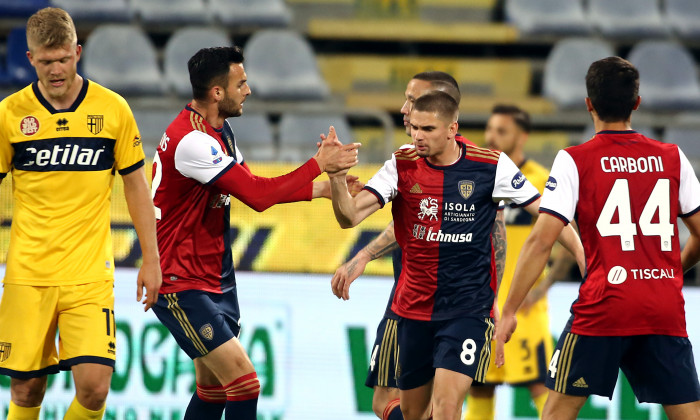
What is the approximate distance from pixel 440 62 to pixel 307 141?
2616 mm

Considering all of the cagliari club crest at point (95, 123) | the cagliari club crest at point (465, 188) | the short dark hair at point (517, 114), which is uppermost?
the short dark hair at point (517, 114)

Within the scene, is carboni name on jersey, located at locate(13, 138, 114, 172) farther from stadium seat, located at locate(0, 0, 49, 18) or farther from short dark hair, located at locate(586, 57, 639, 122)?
stadium seat, located at locate(0, 0, 49, 18)

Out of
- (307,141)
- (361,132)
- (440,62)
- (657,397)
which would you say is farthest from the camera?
(440,62)

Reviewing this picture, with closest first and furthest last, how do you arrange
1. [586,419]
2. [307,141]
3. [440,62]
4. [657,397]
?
1. [657,397]
2. [586,419]
3. [307,141]
4. [440,62]

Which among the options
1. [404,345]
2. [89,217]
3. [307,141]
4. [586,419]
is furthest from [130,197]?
[307,141]

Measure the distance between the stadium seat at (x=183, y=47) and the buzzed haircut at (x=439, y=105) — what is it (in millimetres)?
6963

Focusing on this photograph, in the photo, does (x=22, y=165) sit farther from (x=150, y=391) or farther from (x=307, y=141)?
(x=307, y=141)

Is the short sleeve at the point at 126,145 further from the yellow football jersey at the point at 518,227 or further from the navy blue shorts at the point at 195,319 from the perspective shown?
the yellow football jersey at the point at 518,227

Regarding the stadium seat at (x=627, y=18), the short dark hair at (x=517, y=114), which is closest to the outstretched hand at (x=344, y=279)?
the short dark hair at (x=517, y=114)

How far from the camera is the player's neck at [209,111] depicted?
5.29 metres

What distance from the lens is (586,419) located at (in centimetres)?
711

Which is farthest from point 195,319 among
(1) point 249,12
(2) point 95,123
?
(1) point 249,12

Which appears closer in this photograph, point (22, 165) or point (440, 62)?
point (22, 165)

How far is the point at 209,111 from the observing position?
17.4ft
